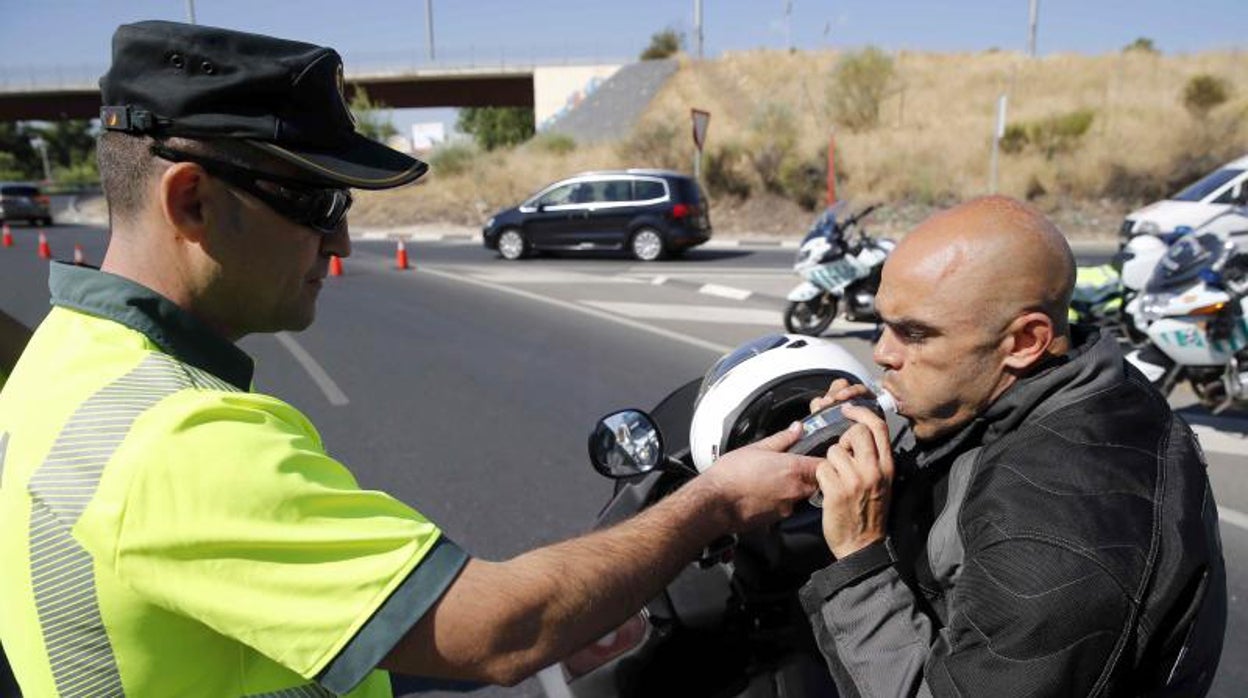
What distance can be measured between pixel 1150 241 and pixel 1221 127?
24424mm

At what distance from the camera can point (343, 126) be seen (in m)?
1.45

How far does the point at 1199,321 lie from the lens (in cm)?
A: 569

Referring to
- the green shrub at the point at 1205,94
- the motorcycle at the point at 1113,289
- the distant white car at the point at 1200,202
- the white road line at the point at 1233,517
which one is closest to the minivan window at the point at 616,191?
the distant white car at the point at 1200,202

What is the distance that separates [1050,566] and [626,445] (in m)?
1.02

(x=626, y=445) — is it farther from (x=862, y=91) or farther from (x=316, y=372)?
(x=862, y=91)

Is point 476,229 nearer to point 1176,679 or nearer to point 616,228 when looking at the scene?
point 616,228

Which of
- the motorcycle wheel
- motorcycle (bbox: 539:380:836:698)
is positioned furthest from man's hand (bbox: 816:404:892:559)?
the motorcycle wheel

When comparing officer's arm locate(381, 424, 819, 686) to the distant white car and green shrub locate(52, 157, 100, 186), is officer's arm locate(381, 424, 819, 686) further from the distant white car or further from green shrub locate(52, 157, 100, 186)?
green shrub locate(52, 157, 100, 186)

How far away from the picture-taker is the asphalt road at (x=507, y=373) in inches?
186

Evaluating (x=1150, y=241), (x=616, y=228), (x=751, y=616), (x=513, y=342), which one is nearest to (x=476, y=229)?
(x=616, y=228)

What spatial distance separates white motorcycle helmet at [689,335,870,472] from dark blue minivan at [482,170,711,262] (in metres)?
14.6

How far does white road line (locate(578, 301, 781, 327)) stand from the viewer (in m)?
9.88

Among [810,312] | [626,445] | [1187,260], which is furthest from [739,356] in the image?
[810,312]

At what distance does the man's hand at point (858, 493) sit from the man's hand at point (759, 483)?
0.24ft
